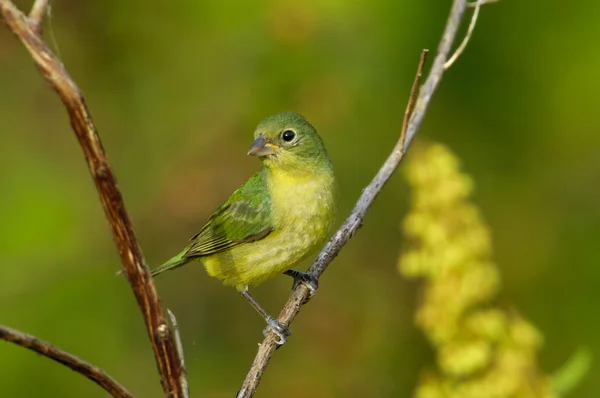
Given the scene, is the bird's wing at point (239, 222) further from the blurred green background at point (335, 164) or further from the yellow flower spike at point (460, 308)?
the blurred green background at point (335, 164)

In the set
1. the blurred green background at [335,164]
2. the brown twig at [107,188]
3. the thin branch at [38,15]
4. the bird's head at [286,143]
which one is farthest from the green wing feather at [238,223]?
the thin branch at [38,15]

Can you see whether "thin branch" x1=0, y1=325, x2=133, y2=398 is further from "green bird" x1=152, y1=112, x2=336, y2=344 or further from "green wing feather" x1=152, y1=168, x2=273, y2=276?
"green wing feather" x1=152, y1=168, x2=273, y2=276

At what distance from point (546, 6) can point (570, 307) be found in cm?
181

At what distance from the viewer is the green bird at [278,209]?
350cm

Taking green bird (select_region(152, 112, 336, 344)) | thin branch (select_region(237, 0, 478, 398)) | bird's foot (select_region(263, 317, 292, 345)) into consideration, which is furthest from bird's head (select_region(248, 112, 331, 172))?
bird's foot (select_region(263, 317, 292, 345))

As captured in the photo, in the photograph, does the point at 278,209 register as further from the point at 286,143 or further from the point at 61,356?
the point at 61,356

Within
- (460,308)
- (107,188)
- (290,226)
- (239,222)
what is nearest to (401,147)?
(460,308)

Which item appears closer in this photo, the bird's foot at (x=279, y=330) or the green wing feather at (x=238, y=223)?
the bird's foot at (x=279, y=330)

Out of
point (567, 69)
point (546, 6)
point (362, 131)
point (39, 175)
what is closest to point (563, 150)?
point (567, 69)

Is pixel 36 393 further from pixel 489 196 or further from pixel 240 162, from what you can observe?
pixel 489 196

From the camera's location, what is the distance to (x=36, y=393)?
179 inches

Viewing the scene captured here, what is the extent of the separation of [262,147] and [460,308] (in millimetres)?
1171

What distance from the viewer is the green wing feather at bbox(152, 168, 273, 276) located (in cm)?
363

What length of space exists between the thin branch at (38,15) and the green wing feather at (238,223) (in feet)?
7.16
